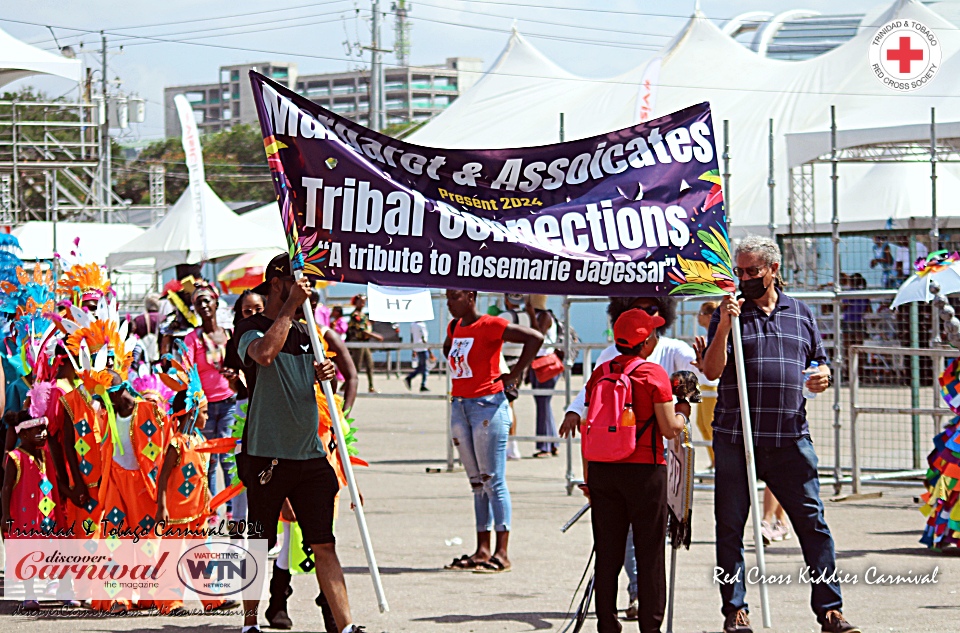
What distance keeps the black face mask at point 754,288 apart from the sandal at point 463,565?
9.44 feet

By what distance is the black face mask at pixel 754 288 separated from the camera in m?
6.82

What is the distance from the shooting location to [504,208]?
6.82m

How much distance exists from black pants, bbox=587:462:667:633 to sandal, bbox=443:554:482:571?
2.63 metres

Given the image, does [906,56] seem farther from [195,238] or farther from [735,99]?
[195,238]

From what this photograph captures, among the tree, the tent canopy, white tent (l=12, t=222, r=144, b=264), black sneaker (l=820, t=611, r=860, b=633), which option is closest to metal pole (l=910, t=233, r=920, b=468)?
the tent canopy

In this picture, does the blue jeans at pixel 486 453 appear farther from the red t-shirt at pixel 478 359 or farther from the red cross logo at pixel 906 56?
the red cross logo at pixel 906 56

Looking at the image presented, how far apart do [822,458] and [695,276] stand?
26.3 ft

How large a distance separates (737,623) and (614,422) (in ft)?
4.59

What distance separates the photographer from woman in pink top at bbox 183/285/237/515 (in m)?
9.30

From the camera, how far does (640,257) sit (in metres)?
6.70

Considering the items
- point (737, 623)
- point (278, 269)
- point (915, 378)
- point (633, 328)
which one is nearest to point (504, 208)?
point (633, 328)

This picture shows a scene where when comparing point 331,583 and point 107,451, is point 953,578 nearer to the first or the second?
point 331,583

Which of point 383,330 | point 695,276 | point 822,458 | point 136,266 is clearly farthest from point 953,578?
point 136,266

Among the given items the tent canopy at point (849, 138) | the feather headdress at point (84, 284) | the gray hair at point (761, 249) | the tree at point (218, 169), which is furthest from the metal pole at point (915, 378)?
the tree at point (218, 169)
